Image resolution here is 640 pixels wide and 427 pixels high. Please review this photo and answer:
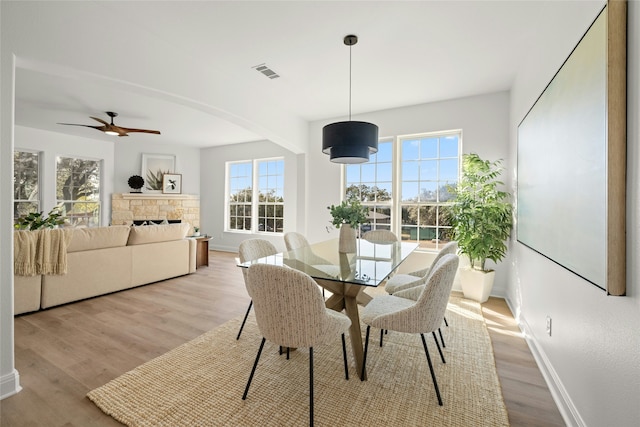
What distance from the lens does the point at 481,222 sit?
3.47 m

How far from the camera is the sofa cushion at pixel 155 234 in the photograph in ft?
13.3

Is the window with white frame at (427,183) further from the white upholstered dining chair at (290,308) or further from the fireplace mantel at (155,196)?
the fireplace mantel at (155,196)

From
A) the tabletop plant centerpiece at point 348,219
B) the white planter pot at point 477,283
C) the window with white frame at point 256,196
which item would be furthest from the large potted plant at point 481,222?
the window with white frame at point 256,196

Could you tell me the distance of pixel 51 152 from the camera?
5.82m

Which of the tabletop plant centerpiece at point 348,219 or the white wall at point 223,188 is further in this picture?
the white wall at point 223,188

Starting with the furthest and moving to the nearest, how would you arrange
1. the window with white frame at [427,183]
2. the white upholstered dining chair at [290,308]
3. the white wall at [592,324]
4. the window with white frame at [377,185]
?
the window with white frame at [377,185]
the window with white frame at [427,183]
the white upholstered dining chair at [290,308]
the white wall at [592,324]

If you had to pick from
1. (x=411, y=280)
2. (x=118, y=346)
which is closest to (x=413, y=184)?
(x=411, y=280)

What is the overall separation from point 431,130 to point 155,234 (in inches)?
177

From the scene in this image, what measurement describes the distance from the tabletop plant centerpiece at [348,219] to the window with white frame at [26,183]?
6587mm

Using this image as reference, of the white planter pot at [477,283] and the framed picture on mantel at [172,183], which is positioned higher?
the framed picture on mantel at [172,183]

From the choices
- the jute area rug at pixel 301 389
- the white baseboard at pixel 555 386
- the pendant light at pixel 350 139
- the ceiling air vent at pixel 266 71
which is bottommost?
the jute area rug at pixel 301 389

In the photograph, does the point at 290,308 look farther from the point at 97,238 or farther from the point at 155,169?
the point at 155,169

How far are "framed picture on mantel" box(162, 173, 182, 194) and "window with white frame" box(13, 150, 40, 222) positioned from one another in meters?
2.32

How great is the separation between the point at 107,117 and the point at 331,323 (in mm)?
5845
